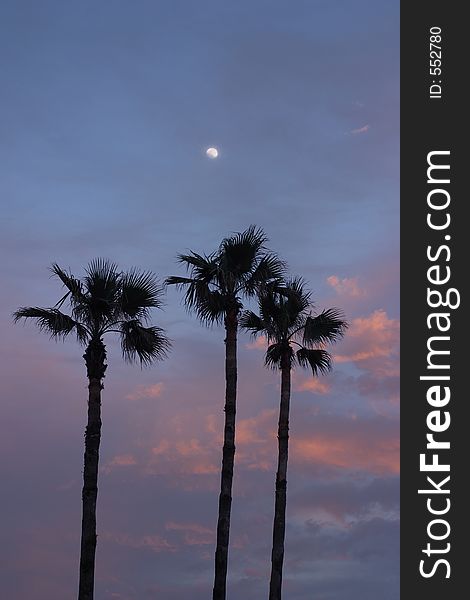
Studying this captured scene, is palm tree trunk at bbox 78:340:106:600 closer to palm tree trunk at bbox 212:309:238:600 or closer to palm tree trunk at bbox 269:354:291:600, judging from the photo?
palm tree trunk at bbox 212:309:238:600

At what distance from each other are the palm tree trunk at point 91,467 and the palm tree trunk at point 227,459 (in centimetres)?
562

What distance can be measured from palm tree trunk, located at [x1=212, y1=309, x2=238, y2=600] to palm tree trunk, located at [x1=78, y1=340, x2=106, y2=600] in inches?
221

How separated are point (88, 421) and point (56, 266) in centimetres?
642

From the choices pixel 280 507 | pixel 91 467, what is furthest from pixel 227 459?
pixel 91 467

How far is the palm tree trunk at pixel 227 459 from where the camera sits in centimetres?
3962

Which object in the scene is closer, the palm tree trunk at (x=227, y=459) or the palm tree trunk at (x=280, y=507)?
the palm tree trunk at (x=227, y=459)

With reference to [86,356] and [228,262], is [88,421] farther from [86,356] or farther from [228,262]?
[228,262]

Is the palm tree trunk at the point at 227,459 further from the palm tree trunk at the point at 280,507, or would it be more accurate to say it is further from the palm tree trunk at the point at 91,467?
the palm tree trunk at the point at 91,467

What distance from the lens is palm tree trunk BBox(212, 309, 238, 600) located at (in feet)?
130

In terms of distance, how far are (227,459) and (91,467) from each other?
6407mm

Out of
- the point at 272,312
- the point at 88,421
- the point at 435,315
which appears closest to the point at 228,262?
the point at 272,312

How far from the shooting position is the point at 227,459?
41375 mm

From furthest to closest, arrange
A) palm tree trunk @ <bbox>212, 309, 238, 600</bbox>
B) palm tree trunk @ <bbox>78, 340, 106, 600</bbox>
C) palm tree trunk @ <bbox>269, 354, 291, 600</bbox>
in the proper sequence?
palm tree trunk @ <bbox>269, 354, 291, 600</bbox> → palm tree trunk @ <bbox>212, 309, 238, 600</bbox> → palm tree trunk @ <bbox>78, 340, 106, 600</bbox>

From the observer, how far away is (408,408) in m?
26.3
